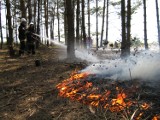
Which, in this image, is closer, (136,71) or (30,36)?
(136,71)

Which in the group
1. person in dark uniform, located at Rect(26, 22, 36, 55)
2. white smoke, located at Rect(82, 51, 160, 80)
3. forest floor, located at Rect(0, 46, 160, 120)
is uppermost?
person in dark uniform, located at Rect(26, 22, 36, 55)

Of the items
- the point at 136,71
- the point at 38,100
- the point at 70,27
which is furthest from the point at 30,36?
the point at 38,100

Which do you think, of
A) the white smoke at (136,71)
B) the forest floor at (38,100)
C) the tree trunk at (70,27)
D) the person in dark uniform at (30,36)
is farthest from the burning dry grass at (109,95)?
the person in dark uniform at (30,36)

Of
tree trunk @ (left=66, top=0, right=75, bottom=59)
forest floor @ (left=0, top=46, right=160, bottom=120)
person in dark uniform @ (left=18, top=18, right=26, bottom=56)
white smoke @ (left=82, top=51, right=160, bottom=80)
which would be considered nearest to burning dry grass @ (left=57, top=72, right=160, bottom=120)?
forest floor @ (left=0, top=46, right=160, bottom=120)

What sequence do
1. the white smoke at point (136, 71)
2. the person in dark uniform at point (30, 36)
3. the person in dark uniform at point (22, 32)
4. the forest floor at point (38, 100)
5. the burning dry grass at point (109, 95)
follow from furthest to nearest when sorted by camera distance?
the person in dark uniform at point (30, 36)
the person in dark uniform at point (22, 32)
the white smoke at point (136, 71)
the forest floor at point (38, 100)
the burning dry grass at point (109, 95)

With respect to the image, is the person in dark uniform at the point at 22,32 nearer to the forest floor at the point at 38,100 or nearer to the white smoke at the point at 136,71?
the forest floor at the point at 38,100

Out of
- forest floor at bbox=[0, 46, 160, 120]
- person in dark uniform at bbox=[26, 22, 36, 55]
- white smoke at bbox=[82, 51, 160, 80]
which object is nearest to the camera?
forest floor at bbox=[0, 46, 160, 120]

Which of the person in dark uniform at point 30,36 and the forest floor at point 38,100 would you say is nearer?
the forest floor at point 38,100

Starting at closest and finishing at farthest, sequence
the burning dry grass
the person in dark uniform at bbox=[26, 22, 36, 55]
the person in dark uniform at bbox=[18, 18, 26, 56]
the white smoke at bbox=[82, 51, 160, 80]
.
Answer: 1. the burning dry grass
2. the white smoke at bbox=[82, 51, 160, 80]
3. the person in dark uniform at bbox=[18, 18, 26, 56]
4. the person in dark uniform at bbox=[26, 22, 36, 55]

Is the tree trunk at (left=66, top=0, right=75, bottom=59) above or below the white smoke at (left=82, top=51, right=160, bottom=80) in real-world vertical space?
above

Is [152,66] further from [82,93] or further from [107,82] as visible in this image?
[82,93]

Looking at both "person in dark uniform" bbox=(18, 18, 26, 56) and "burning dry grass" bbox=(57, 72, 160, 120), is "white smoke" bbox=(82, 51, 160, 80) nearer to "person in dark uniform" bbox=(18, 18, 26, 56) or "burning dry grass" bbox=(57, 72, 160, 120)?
"burning dry grass" bbox=(57, 72, 160, 120)

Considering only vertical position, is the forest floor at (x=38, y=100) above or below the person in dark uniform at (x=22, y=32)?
below

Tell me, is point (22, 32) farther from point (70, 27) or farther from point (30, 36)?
point (70, 27)
